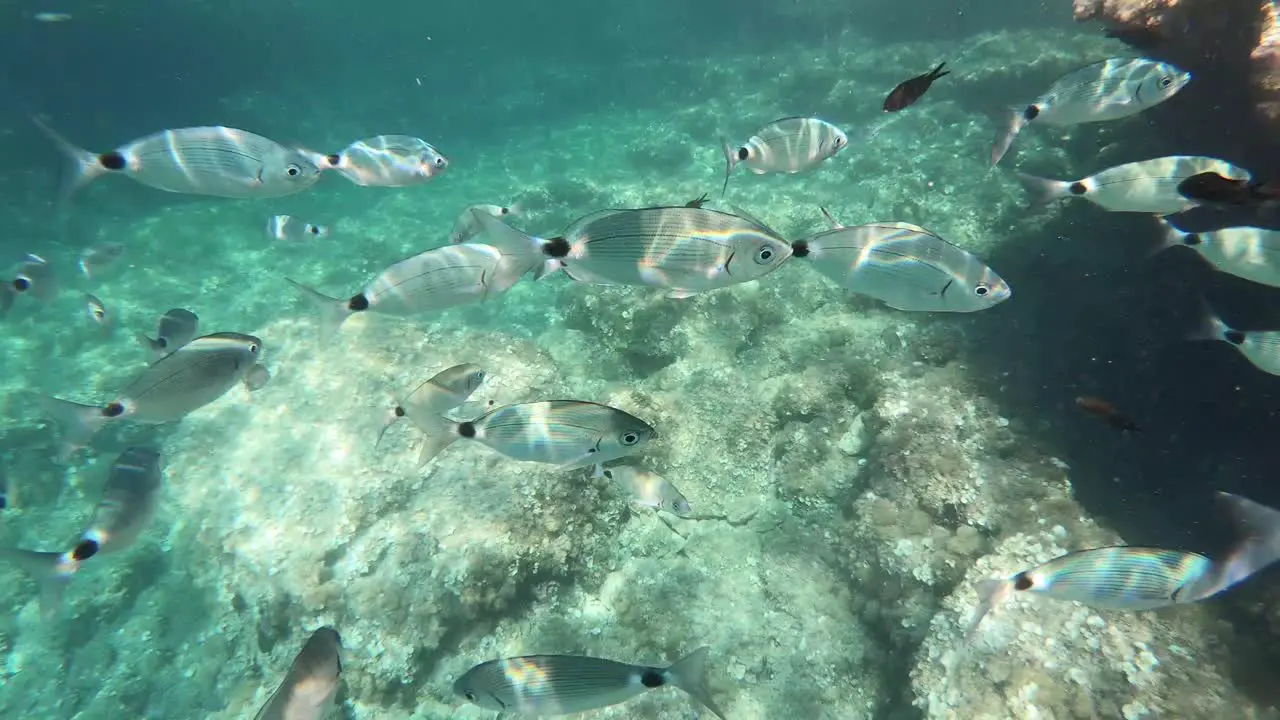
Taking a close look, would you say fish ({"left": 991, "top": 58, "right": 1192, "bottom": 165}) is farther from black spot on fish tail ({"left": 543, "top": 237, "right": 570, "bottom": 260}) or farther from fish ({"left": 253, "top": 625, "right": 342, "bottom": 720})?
fish ({"left": 253, "top": 625, "right": 342, "bottom": 720})

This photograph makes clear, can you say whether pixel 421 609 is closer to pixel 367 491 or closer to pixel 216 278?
pixel 367 491

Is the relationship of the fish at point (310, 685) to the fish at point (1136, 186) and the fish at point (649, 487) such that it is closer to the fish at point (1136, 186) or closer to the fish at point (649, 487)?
the fish at point (649, 487)

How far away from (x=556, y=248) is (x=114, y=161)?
129 inches

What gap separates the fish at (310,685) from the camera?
2434 mm

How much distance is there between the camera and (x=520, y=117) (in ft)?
90.8

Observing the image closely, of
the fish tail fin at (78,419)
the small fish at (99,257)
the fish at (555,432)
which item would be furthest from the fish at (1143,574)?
the small fish at (99,257)

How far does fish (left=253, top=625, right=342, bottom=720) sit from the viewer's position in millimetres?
2434

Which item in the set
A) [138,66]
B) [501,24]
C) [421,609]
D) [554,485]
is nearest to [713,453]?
[554,485]

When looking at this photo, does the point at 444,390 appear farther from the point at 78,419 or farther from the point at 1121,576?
the point at 1121,576

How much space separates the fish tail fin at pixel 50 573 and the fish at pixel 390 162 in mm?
3364

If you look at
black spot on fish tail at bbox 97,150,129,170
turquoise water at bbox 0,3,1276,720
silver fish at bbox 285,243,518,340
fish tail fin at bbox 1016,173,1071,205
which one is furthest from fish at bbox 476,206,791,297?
black spot on fish tail at bbox 97,150,129,170

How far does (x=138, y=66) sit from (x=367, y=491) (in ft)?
97.3

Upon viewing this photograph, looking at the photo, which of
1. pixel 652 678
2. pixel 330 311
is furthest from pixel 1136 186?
pixel 330 311

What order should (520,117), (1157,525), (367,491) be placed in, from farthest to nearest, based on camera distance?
(520,117) < (367,491) < (1157,525)
